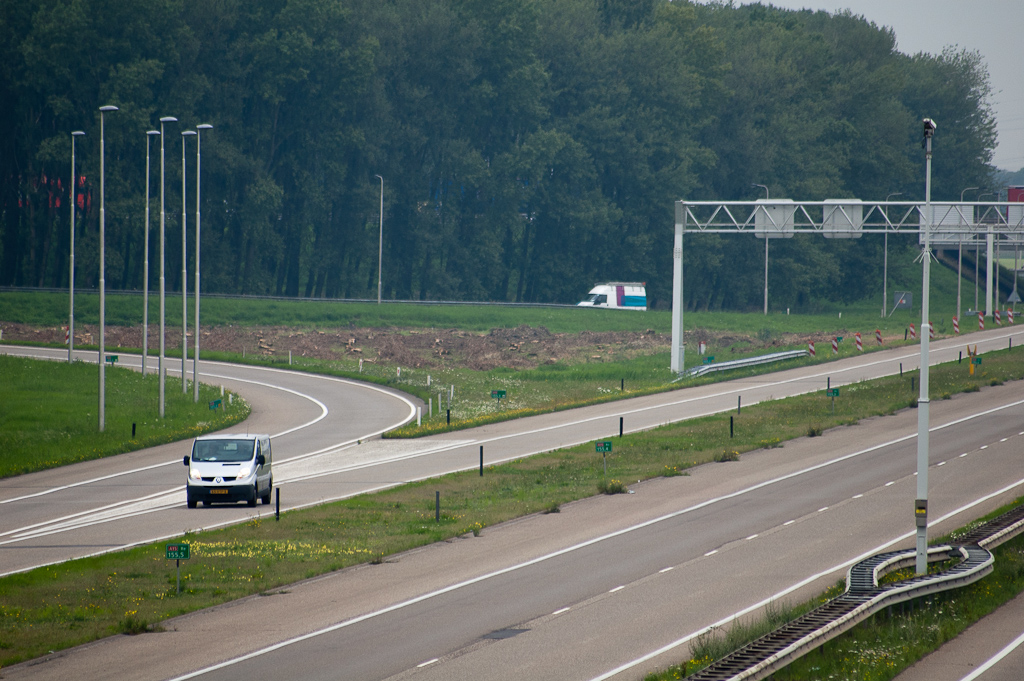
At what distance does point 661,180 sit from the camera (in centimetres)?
11744

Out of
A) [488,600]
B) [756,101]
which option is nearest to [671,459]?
[488,600]

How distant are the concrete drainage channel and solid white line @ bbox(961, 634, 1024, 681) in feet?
6.29

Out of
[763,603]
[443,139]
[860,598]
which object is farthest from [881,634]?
[443,139]

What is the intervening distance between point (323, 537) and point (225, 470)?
5.69 m

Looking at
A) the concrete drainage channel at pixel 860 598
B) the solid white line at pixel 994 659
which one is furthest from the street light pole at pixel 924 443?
the solid white line at pixel 994 659

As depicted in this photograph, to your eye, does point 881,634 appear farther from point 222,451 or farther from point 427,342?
point 427,342

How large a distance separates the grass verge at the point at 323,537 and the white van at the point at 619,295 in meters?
60.1

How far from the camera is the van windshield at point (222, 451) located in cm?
3089

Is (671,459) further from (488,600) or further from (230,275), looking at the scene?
(230,275)

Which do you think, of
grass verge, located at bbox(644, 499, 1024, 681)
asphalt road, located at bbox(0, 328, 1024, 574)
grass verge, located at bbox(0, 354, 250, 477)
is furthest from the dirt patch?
grass verge, located at bbox(644, 499, 1024, 681)

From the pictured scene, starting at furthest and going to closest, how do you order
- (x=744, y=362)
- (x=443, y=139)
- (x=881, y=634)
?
(x=443, y=139), (x=744, y=362), (x=881, y=634)

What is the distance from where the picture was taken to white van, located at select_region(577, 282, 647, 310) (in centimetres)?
10581

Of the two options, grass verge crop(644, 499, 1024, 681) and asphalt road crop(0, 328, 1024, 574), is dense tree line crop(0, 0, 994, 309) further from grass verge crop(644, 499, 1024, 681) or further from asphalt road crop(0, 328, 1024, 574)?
grass verge crop(644, 499, 1024, 681)

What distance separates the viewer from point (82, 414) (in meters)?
45.4
